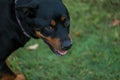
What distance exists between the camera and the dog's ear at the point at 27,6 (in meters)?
4.15

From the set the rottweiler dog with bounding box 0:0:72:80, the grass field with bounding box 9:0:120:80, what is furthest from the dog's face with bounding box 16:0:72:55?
the grass field with bounding box 9:0:120:80

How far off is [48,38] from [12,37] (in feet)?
1.35

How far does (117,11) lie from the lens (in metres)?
6.14

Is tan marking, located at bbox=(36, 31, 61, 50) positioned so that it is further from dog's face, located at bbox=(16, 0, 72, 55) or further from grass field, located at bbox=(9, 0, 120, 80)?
grass field, located at bbox=(9, 0, 120, 80)

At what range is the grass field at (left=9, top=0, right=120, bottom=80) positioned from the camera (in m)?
5.11

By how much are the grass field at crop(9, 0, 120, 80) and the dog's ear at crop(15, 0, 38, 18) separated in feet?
3.58

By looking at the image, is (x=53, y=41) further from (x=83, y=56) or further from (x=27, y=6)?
(x=83, y=56)

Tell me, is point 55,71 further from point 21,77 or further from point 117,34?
point 117,34

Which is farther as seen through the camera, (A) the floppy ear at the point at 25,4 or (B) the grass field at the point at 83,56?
(B) the grass field at the point at 83,56

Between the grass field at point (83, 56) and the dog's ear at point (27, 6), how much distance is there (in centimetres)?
109

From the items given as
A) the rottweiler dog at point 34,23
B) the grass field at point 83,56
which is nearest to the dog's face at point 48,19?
the rottweiler dog at point 34,23

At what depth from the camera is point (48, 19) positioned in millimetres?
4141

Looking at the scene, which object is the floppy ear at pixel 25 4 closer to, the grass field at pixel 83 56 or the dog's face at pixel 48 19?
the dog's face at pixel 48 19

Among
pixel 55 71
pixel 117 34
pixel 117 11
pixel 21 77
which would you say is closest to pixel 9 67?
pixel 21 77
